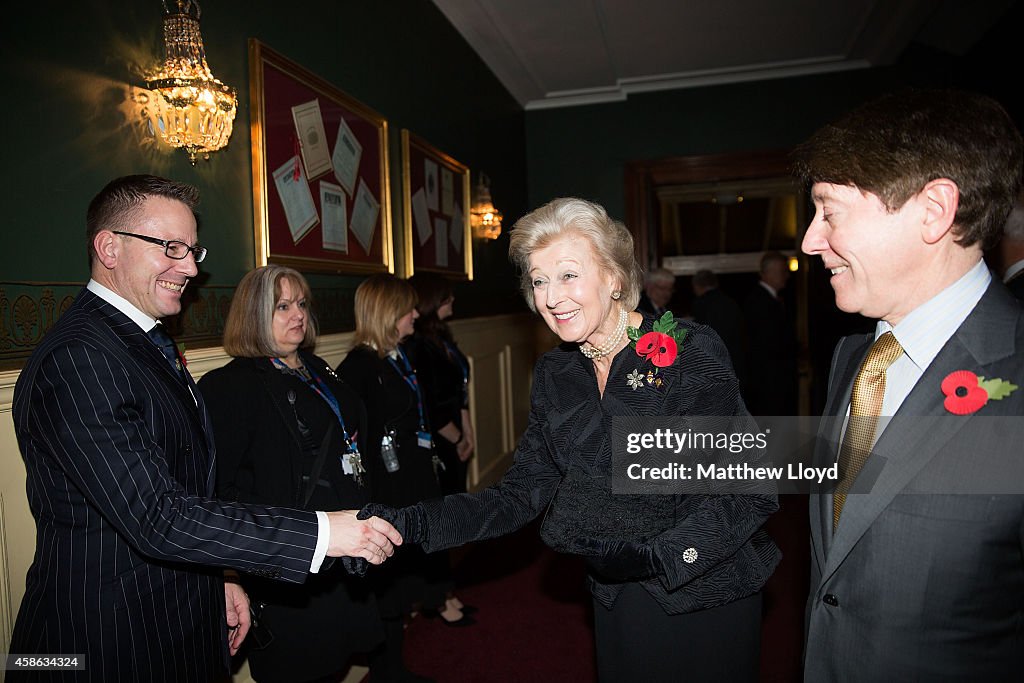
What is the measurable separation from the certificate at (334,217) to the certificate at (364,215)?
11cm

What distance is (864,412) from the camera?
128 centimetres

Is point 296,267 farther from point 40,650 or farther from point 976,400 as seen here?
point 976,400

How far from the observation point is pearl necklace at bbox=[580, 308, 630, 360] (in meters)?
1.76

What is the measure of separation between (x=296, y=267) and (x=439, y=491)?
121cm

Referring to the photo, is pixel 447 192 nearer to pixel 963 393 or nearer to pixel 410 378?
pixel 410 378

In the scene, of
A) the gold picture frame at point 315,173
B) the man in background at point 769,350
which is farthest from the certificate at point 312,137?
the man in background at point 769,350

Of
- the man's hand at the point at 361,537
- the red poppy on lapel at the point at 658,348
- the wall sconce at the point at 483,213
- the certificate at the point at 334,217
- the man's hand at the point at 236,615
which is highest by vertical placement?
the wall sconce at the point at 483,213

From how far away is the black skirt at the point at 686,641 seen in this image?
5.32ft

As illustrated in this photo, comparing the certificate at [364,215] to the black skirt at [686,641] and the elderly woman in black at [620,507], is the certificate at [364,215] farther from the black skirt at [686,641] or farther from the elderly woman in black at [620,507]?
the black skirt at [686,641]

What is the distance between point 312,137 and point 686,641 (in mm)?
2429

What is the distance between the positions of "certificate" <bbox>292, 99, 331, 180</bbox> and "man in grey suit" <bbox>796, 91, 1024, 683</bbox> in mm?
2240

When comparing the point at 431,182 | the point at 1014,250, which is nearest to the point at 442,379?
the point at 431,182

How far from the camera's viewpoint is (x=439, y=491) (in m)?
3.24

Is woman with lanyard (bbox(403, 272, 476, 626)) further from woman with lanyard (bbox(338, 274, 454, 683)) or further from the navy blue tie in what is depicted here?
the navy blue tie
